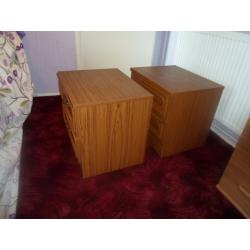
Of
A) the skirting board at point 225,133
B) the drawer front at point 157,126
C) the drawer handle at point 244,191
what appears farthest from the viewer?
the skirting board at point 225,133

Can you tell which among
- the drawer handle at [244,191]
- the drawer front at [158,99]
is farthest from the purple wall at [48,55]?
the drawer handle at [244,191]

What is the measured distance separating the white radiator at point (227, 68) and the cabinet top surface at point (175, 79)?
0.23 m

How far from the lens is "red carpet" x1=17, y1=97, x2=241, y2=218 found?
1.07 metres

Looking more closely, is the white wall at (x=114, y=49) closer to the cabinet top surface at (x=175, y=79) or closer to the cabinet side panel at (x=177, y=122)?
the cabinet top surface at (x=175, y=79)

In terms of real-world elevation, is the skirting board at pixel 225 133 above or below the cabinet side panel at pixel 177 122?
below

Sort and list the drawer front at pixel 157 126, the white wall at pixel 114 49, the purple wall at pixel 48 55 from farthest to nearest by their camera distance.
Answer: the white wall at pixel 114 49 < the purple wall at pixel 48 55 < the drawer front at pixel 157 126

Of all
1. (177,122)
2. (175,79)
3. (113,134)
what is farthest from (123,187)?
(175,79)

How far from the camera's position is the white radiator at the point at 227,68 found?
1357mm

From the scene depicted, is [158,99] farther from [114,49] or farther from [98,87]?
[114,49]

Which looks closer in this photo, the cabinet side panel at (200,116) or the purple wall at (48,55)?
the cabinet side panel at (200,116)

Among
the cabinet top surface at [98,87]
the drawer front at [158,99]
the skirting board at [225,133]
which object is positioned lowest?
the skirting board at [225,133]

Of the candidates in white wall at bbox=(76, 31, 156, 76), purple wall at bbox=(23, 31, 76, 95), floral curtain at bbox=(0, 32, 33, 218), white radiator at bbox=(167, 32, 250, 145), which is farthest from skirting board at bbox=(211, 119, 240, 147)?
purple wall at bbox=(23, 31, 76, 95)

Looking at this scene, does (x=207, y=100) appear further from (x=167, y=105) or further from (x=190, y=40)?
(x=190, y=40)
